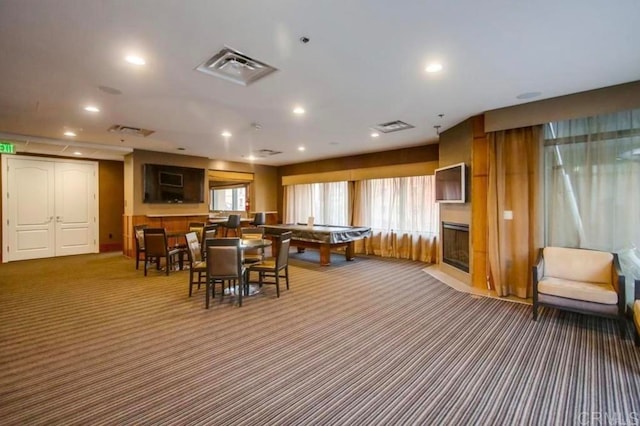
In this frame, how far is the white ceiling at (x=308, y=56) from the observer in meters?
2.31

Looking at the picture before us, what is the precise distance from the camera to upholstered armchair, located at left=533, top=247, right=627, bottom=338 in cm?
324

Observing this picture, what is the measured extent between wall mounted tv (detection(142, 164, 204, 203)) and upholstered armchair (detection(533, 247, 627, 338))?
26.9 ft

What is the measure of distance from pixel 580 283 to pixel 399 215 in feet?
14.8

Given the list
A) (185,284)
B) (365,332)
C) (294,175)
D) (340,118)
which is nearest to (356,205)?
(294,175)

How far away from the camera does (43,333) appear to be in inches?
129

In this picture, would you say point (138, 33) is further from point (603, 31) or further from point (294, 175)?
point (294, 175)

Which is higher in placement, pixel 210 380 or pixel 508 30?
pixel 508 30

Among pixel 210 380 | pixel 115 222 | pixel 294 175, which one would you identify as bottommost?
pixel 210 380

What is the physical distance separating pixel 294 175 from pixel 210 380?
8.36m

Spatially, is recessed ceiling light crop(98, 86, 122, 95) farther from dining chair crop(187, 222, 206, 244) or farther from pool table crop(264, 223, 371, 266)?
pool table crop(264, 223, 371, 266)

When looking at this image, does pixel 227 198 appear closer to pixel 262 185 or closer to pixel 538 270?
pixel 262 185

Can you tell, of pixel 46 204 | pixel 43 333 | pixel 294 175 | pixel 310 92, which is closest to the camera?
pixel 43 333

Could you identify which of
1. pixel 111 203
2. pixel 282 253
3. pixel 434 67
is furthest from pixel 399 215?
pixel 111 203

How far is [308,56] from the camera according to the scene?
2990 millimetres
